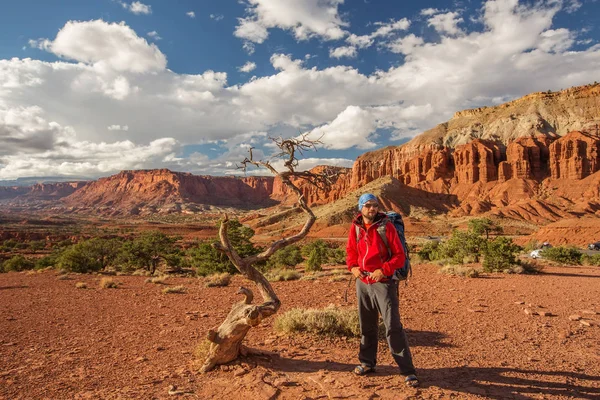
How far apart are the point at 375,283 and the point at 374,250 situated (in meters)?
0.39

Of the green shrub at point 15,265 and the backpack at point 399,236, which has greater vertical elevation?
the backpack at point 399,236

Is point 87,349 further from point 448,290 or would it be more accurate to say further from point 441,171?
point 441,171

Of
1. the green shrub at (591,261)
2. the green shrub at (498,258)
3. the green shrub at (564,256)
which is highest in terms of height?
the green shrub at (498,258)

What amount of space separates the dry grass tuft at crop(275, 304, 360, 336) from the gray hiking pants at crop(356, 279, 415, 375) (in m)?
1.52

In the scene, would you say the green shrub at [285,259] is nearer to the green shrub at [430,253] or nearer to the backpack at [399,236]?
the green shrub at [430,253]

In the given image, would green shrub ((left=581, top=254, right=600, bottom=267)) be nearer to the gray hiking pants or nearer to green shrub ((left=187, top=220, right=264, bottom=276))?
green shrub ((left=187, top=220, right=264, bottom=276))

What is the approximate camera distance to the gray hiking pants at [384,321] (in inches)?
156

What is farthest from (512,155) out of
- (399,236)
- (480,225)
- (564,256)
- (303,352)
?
(399,236)

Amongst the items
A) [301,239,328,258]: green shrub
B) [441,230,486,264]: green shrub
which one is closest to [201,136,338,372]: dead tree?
[441,230,486,264]: green shrub

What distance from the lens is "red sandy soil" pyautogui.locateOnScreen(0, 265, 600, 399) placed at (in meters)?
3.95

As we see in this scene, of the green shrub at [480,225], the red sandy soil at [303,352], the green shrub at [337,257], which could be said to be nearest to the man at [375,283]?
the red sandy soil at [303,352]

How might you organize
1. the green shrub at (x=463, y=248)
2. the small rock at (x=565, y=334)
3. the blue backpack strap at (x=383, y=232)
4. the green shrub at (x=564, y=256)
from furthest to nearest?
the green shrub at (x=564, y=256), the green shrub at (x=463, y=248), the small rock at (x=565, y=334), the blue backpack strap at (x=383, y=232)

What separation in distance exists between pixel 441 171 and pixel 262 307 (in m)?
104

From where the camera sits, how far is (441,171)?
327ft
